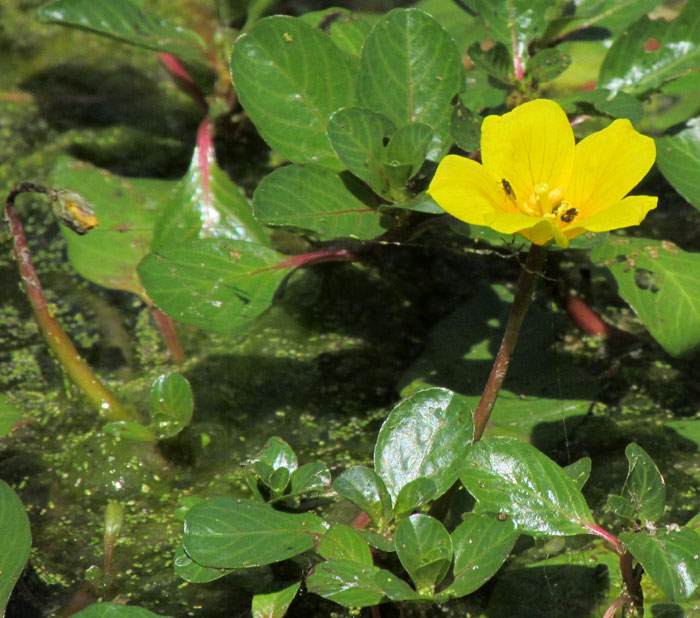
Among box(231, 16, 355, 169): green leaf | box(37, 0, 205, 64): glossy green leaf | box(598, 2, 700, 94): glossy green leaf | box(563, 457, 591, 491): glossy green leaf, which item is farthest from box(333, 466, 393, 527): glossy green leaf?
box(37, 0, 205, 64): glossy green leaf

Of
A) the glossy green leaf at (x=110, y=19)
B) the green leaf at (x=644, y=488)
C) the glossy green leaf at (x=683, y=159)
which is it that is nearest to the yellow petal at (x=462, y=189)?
the green leaf at (x=644, y=488)

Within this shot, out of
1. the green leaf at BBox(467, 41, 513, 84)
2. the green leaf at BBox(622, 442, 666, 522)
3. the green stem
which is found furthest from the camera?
the green leaf at BBox(467, 41, 513, 84)

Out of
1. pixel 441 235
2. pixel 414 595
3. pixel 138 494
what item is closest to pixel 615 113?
pixel 441 235

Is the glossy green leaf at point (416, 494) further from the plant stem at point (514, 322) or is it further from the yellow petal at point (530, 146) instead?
the yellow petal at point (530, 146)

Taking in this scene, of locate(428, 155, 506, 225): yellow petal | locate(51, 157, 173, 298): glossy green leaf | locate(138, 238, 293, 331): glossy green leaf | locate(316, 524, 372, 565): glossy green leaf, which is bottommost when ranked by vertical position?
locate(51, 157, 173, 298): glossy green leaf

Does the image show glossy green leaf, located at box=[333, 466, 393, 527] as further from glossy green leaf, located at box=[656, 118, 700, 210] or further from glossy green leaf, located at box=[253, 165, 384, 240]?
glossy green leaf, located at box=[656, 118, 700, 210]

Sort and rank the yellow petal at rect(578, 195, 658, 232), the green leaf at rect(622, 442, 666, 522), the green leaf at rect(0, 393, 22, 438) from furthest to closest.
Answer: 1. the green leaf at rect(0, 393, 22, 438)
2. the green leaf at rect(622, 442, 666, 522)
3. the yellow petal at rect(578, 195, 658, 232)

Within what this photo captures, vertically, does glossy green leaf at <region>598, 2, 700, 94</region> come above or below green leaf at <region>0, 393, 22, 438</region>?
above
